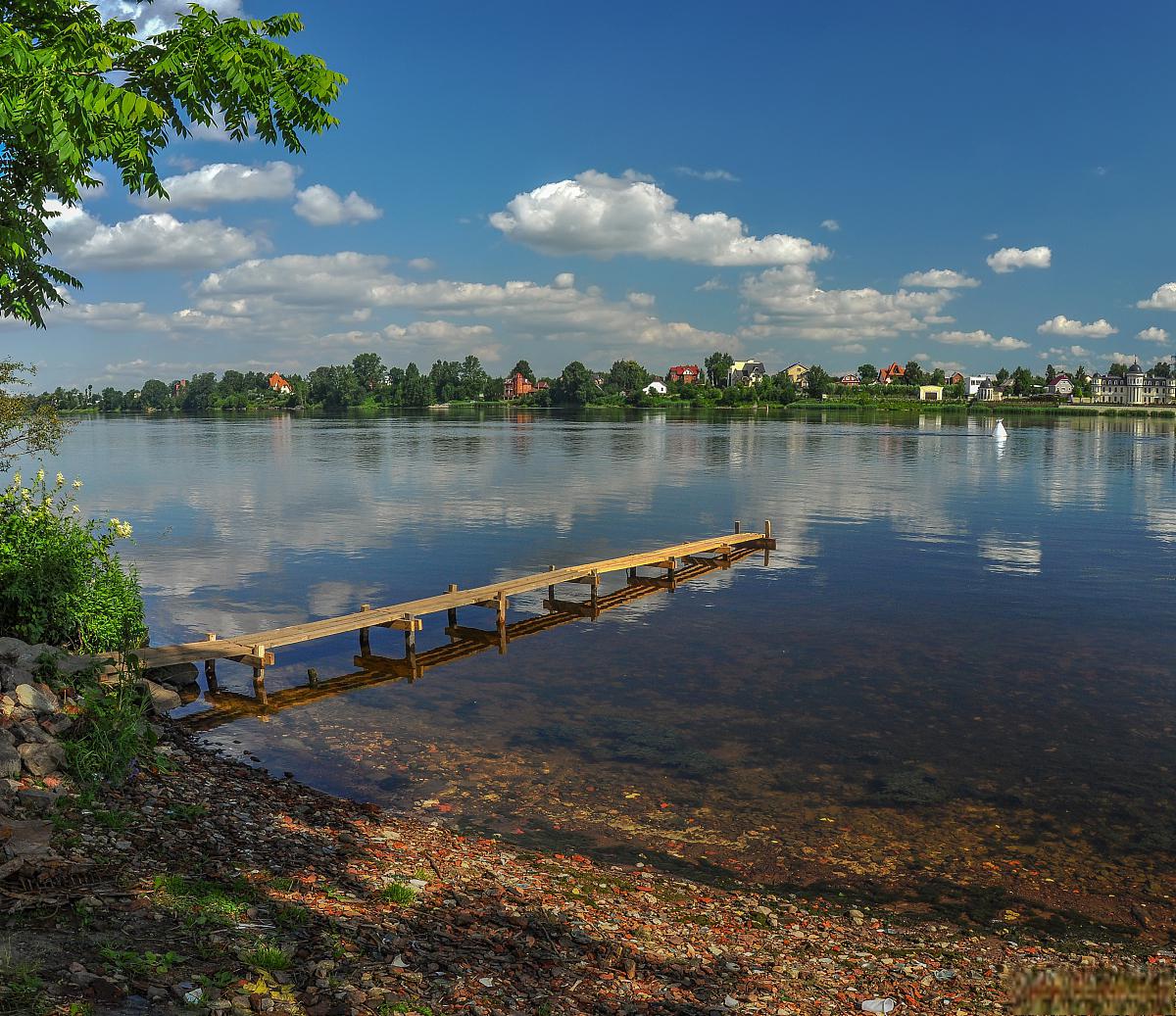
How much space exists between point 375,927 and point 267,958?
1.43 metres

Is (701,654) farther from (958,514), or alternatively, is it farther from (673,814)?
(958,514)

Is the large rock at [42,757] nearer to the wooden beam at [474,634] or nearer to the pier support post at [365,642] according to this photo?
the pier support post at [365,642]

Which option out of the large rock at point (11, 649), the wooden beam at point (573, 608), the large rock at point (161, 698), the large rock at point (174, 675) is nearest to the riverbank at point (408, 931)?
the large rock at point (11, 649)

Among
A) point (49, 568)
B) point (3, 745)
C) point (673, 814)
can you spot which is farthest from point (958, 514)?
point (3, 745)

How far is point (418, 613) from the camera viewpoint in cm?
2353

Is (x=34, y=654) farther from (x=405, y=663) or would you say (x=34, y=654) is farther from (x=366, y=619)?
(x=405, y=663)

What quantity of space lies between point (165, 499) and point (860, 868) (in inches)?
2014

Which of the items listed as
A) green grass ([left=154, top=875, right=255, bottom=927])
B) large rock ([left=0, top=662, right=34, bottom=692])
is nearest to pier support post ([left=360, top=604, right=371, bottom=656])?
large rock ([left=0, top=662, right=34, bottom=692])

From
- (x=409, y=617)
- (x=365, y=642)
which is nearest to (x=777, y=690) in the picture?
(x=409, y=617)

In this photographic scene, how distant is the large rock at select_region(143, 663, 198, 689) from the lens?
741 inches

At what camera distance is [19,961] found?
676 centimetres

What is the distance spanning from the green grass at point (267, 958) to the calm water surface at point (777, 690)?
5675 millimetres

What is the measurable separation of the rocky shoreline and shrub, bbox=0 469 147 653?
15.1ft

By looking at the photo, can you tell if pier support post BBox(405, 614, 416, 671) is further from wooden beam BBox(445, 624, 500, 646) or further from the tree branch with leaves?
the tree branch with leaves
